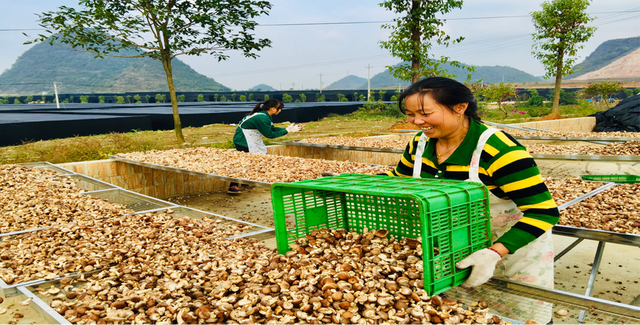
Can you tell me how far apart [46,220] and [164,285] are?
6.17 ft

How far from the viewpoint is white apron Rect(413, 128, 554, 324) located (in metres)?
1.47

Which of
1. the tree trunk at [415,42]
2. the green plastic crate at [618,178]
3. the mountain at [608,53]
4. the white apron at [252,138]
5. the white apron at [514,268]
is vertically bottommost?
the green plastic crate at [618,178]

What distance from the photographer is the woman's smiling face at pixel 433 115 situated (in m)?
1.58

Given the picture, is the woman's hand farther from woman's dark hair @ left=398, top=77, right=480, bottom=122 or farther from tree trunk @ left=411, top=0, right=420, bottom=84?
tree trunk @ left=411, top=0, right=420, bottom=84

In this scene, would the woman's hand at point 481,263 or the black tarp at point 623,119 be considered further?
the black tarp at point 623,119

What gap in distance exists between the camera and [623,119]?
1169cm

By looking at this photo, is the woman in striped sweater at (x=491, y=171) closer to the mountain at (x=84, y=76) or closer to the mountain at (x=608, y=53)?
the mountain at (x=84, y=76)

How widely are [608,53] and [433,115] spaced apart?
611 feet

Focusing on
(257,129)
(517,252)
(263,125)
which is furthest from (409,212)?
(257,129)

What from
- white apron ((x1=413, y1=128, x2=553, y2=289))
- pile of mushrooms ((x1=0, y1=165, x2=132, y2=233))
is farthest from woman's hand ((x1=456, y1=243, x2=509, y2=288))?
pile of mushrooms ((x1=0, y1=165, x2=132, y2=233))

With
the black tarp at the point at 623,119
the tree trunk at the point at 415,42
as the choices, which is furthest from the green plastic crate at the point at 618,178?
the black tarp at the point at 623,119

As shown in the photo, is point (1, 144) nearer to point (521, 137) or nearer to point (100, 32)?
point (100, 32)

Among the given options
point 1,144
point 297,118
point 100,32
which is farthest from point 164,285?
point 297,118

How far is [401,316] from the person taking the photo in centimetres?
130
